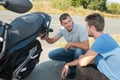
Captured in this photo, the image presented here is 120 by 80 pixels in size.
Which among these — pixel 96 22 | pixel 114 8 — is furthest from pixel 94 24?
pixel 114 8

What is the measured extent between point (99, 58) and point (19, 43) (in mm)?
1010

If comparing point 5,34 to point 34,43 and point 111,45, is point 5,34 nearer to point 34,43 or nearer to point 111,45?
point 34,43

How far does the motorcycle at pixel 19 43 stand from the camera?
403cm

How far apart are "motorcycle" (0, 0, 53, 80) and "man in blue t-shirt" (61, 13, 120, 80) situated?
0.71 metres

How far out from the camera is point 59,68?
616 centimetres

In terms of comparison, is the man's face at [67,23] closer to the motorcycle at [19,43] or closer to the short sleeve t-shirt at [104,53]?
the motorcycle at [19,43]

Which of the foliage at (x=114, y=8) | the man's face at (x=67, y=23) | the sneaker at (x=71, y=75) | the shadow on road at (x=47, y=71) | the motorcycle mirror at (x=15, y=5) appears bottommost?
the foliage at (x=114, y=8)

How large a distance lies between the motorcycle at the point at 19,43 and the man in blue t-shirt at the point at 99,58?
71 centimetres

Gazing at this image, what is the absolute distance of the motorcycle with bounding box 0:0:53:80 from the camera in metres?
4.03

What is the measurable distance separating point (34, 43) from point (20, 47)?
46 centimetres

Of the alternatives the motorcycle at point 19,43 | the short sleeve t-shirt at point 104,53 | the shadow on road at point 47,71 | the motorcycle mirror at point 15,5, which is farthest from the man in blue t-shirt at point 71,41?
the motorcycle mirror at point 15,5

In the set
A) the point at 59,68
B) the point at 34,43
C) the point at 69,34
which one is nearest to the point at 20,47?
the point at 34,43

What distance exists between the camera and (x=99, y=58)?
4.36 m

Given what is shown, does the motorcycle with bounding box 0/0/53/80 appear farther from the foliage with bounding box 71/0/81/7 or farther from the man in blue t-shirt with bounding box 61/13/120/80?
the foliage with bounding box 71/0/81/7
